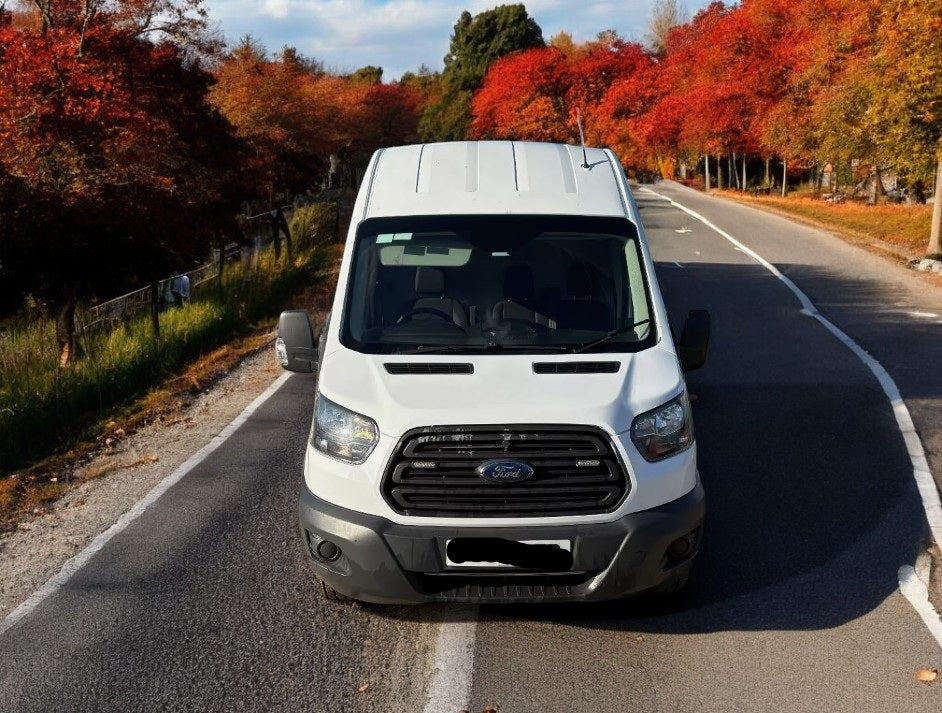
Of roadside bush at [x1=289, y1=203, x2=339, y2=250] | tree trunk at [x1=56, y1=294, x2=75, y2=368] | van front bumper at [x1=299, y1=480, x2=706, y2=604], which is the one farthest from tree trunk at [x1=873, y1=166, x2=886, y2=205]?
van front bumper at [x1=299, y1=480, x2=706, y2=604]

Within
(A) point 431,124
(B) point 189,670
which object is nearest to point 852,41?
(B) point 189,670

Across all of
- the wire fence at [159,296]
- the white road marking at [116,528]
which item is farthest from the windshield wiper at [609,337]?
the wire fence at [159,296]

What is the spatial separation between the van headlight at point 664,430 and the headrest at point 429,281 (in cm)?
162

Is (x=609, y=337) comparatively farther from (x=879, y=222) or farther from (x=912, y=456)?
(x=879, y=222)

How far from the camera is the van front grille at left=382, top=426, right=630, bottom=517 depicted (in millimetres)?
4484

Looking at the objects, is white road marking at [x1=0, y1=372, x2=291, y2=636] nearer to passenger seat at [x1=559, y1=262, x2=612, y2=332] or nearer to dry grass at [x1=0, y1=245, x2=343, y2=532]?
dry grass at [x1=0, y1=245, x2=343, y2=532]

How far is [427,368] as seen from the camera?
4918 millimetres

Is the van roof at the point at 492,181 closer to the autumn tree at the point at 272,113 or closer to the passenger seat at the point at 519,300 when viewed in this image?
the passenger seat at the point at 519,300

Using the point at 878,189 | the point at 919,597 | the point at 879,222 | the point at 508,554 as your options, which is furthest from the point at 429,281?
the point at 878,189

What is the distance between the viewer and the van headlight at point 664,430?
4.59m

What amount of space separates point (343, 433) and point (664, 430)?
150cm

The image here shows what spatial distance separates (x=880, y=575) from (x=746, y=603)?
2.99 feet

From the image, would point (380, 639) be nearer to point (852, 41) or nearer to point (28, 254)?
point (28, 254)

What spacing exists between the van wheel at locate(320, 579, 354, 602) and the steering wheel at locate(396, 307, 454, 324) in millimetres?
1469
